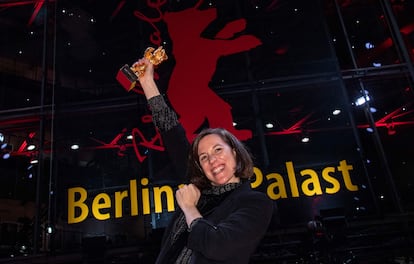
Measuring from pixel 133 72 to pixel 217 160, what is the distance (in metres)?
0.62

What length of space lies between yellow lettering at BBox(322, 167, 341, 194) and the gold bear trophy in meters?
4.65

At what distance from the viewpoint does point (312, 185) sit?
18.6ft

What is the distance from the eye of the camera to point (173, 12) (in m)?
6.68

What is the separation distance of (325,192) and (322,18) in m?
3.62

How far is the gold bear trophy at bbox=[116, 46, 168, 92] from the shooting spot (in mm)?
1511

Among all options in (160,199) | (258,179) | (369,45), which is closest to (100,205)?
(160,199)

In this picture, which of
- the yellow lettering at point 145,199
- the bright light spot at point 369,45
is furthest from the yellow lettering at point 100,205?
the bright light spot at point 369,45

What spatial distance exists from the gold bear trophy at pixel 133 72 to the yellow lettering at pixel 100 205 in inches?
175

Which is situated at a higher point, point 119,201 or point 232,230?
point 119,201

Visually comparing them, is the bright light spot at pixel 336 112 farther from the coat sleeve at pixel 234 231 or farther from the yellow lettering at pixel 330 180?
the coat sleeve at pixel 234 231

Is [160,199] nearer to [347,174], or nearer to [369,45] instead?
[347,174]

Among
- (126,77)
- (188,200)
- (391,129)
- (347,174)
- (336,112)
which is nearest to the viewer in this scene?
(188,200)

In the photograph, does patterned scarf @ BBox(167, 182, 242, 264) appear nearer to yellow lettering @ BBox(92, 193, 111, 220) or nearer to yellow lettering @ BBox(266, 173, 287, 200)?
yellow lettering @ BBox(266, 173, 287, 200)

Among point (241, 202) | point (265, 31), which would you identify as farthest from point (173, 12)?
point (241, 202)
